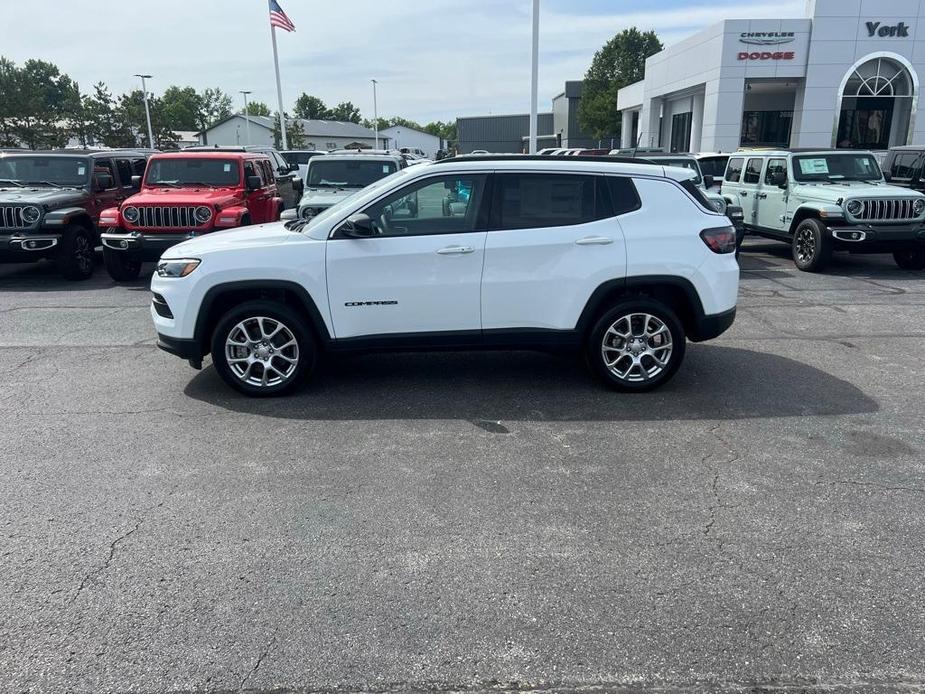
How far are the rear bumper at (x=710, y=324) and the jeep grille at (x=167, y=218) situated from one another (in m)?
7.50

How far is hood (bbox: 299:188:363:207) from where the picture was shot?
38.1ft

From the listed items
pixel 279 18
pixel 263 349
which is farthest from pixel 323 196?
pixel 279 18

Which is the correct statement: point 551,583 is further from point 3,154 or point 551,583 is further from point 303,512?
point 3,154

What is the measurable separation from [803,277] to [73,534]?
1120cm

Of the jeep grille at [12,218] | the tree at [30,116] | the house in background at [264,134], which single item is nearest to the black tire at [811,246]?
the jeep grille at [12,218]

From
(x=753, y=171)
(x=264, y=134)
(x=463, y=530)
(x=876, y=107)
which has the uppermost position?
(x=264, y=134)

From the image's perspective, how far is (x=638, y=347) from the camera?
19.6 feet

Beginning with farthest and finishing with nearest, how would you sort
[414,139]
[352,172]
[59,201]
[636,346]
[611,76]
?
[414,139], [611,76], [352,172], [59,201], [636,346]

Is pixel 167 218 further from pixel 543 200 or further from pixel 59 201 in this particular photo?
pixel 543 200

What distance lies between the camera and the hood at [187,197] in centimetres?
1060

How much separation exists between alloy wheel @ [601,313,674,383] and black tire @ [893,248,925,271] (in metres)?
8.30

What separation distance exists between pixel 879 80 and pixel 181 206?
31663 mm

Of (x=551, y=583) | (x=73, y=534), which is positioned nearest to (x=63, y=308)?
(x=73, y=534)

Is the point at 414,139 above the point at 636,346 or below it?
above
